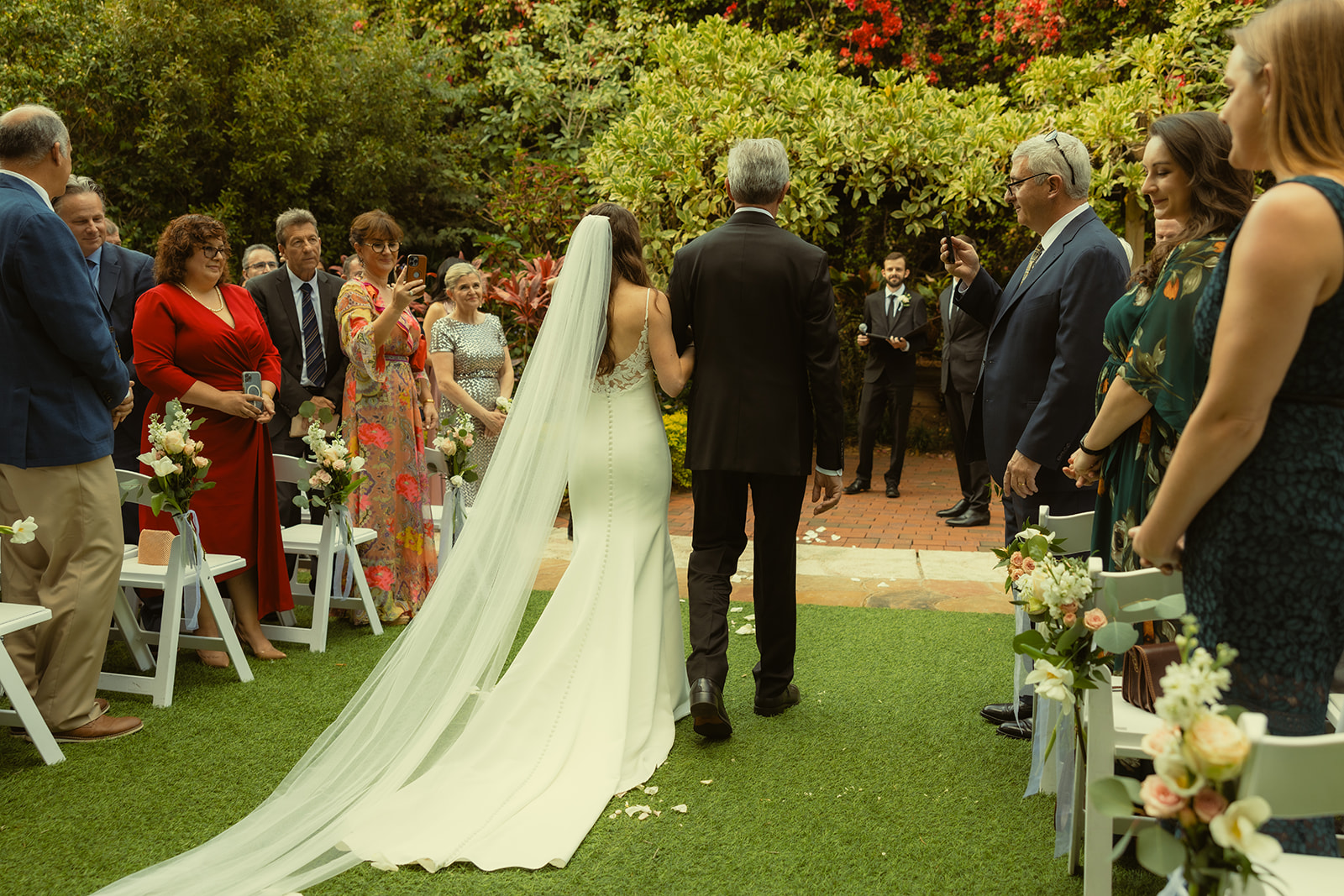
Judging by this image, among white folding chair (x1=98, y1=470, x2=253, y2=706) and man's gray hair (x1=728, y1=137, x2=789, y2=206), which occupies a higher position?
man's gray hair (x1=728, y1=137, x2=789, y2=206)

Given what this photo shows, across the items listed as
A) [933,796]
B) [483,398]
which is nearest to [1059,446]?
[933,796]

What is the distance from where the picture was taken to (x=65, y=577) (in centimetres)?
357

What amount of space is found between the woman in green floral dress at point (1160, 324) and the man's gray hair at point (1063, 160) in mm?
649

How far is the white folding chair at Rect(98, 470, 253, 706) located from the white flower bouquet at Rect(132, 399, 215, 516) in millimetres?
127

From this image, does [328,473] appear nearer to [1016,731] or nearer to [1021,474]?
[1021,474]

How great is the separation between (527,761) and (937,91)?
830 centimetres

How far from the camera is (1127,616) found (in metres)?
2.33

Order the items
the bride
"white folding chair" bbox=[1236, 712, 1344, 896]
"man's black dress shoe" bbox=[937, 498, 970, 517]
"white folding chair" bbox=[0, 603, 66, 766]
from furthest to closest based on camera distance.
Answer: "man's black dress shoe" bbox=[937, 498, 970, 517]
"white folding chair" bbox=[0, 603, 66, 766]
the bride
"white folding chair" bbox=[1236, 712, 1344, 896]

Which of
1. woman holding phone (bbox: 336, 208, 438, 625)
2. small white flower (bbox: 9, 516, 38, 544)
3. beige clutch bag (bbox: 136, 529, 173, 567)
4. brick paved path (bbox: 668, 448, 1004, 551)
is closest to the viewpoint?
small white flower (bbox: 9, 516, 38, 544)

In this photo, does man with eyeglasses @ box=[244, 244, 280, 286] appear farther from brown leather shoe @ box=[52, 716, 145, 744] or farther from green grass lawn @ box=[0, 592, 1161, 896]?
brown leather shoe @ box=[52, 716, 145, 744]

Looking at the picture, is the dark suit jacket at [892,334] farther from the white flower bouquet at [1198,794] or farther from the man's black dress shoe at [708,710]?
the white flower bouquet at [1198,794]

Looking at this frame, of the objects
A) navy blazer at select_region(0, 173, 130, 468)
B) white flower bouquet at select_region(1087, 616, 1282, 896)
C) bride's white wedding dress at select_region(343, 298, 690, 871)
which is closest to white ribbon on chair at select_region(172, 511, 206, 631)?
navy blazer at select_region(0, 173, 130, 468)

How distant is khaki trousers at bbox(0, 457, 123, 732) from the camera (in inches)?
138

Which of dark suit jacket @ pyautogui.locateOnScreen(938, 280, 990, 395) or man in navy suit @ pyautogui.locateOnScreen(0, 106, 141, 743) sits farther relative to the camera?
dark suit jacket @ pyautogui.locateOnScreen(938, 280, 990, 395)
